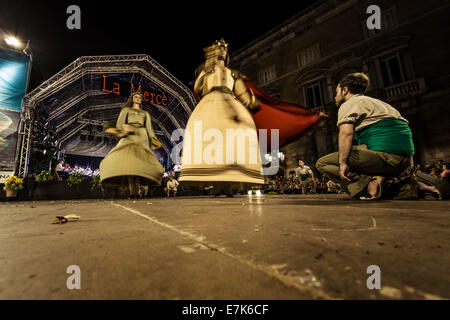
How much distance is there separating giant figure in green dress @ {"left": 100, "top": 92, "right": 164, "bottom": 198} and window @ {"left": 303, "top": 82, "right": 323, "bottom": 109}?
37.9ft

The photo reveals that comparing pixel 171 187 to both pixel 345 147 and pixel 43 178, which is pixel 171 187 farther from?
pixel 345 147

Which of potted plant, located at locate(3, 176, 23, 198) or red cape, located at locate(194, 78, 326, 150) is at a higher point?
red cape, located at locate(194, 78, 326, 150)

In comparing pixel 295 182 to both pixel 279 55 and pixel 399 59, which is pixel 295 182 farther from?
pixel 279 55

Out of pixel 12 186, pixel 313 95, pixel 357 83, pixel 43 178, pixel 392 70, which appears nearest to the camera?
pixel 357 83

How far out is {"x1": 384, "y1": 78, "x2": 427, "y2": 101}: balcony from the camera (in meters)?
8.88

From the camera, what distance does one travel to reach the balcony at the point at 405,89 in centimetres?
888

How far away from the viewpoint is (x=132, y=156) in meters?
3.22

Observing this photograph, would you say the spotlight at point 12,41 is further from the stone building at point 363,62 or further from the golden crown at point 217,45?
the stone building at point 363,62

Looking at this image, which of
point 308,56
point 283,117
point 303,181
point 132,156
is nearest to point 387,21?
point 308,56

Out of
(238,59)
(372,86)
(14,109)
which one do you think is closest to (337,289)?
(14,109)

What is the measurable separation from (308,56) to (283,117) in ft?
38.5

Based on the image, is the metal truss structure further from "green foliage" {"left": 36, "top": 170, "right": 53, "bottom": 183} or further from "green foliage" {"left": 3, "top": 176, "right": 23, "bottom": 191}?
"green foliage" {"left": 3, "top": 176, "right": 23, "bottom": 191}

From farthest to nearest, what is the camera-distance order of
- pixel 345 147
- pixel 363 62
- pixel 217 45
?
pixel 363 62 < pixel 217 45 < pixel 345 147

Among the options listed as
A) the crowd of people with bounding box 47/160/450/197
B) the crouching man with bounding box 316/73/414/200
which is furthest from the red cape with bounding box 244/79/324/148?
the crowd of people with bounding box 47/160/450/197
